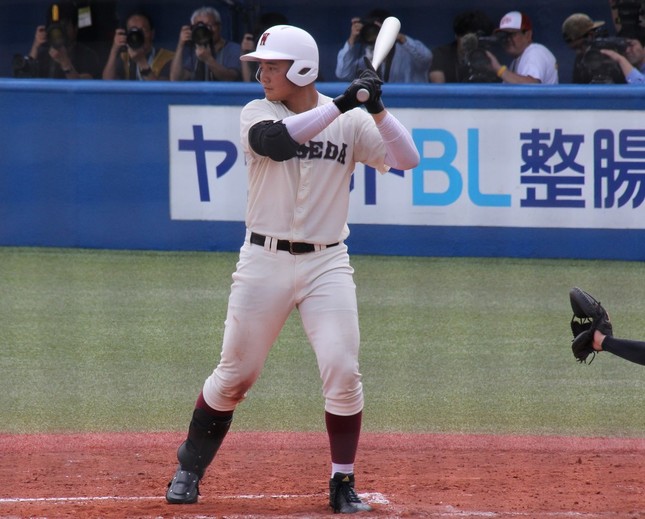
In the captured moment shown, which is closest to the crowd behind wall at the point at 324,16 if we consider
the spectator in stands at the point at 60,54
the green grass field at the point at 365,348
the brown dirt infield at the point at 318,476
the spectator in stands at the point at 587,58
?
the spectator in stands at the point at 60,54

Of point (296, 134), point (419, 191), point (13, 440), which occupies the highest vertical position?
point (296, 134)

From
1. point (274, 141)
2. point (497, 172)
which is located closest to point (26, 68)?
point (497, 172)

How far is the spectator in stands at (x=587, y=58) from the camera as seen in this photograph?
398 inches

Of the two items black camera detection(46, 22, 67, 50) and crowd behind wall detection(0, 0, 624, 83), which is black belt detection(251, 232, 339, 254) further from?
crowd behind wall detection(0, 0, 624, 83)

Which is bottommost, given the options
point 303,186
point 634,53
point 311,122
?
point 303,186

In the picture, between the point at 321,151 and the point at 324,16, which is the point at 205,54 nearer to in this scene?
the point at 324,16

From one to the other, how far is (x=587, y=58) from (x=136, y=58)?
4.18 meters

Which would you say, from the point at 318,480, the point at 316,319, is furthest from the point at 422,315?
the point at 316,319

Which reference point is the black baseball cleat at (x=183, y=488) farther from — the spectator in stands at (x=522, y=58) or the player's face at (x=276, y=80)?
the spectator in stands at (x=522, y=58)

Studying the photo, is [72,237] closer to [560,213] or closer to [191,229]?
[191,229]

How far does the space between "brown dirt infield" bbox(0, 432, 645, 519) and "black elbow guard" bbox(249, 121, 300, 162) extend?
1233 millimetres

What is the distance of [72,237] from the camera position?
10.5 m

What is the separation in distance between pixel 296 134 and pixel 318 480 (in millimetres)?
1501

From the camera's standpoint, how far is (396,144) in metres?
4.25
